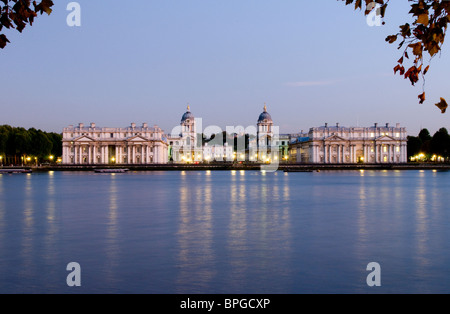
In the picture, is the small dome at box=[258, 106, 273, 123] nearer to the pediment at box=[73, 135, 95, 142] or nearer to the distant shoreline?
the distant shoreline

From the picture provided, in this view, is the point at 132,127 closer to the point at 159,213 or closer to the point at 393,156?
the point at 393,156

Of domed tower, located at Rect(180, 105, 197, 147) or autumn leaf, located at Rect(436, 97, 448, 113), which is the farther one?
domed tower, located at Rect(180, 105, 197, 147)

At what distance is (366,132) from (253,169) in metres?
34.8

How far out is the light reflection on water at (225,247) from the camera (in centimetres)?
1506

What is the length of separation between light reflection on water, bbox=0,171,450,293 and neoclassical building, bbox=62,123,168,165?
110 m

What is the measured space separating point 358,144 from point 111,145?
66.3 meters

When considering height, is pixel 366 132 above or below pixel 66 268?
above

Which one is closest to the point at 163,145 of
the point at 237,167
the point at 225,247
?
the point at 237,167

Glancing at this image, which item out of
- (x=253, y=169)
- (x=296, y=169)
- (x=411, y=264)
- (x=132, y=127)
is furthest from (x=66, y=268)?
(x=132, y=127)

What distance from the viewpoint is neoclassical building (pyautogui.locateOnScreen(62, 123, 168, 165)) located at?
146 m

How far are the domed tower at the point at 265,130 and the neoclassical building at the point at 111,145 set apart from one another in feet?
131

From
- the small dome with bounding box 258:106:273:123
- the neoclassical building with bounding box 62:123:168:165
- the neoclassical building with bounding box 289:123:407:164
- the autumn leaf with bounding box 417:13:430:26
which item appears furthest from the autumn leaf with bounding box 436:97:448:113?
the small dome with bounding box 258:106:273:123

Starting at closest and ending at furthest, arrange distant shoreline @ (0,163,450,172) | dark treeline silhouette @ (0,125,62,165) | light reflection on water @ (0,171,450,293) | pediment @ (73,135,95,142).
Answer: light reflection on water @ (0,171,450,293), dark treeline silhouette @ (0,125,62,165), distant shoreline @ (0,163,450,172), pediment @ (73,135,95,142)
